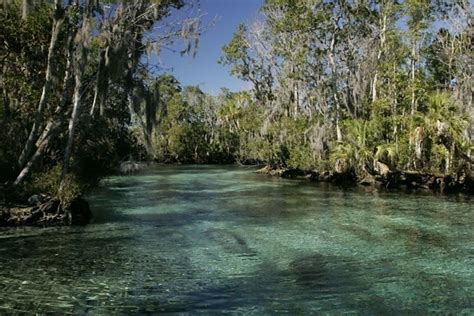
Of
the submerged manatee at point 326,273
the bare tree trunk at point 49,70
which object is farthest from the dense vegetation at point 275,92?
the submerged manatee at point 326,273

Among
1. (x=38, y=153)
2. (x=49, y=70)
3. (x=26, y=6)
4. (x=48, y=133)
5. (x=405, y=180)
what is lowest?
(x=405, y=180)

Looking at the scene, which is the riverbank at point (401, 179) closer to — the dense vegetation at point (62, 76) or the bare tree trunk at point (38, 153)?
the dense vegetation at point (62, 76)

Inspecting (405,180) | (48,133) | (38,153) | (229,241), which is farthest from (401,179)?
(38,153)

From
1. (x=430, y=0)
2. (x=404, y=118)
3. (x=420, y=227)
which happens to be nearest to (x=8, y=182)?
(x=420, y=227)

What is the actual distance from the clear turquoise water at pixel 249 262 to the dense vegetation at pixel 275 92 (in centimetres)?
300

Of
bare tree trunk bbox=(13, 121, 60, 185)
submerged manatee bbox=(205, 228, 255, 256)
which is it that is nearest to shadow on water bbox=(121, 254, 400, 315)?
submerged manatee bbox=(205, 228, 255, 256)

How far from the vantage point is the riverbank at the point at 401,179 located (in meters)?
25.2

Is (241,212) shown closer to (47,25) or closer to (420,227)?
(420,227)

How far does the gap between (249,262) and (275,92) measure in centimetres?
3437

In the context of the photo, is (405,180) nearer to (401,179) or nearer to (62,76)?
(401,179)

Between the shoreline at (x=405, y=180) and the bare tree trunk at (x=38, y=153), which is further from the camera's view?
the shoreline at (x=405, y=180)

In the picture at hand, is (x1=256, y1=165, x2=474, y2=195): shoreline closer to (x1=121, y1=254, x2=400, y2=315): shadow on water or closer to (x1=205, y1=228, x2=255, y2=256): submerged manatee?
(x1=205, y1=228, x2=255, y2=256): submerged manatee

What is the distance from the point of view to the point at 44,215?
49.8 feet

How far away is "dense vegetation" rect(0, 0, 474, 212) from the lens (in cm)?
1617
